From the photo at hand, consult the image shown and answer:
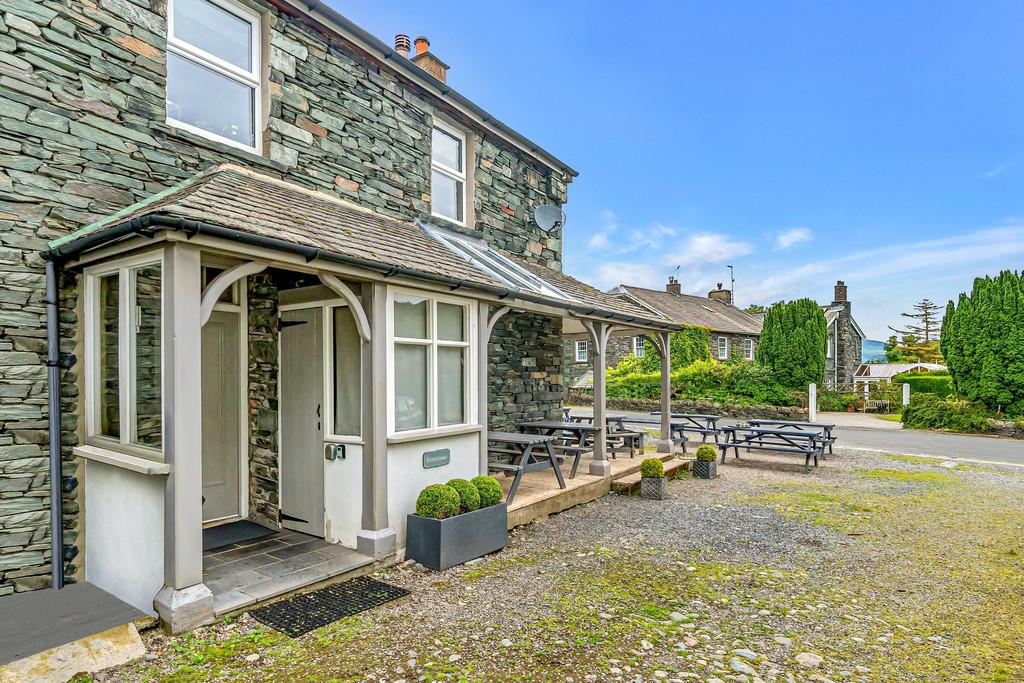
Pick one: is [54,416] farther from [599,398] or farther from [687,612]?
[599,398]

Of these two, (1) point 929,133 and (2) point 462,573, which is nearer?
(2) point 462,573

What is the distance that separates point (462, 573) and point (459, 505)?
0.60 m

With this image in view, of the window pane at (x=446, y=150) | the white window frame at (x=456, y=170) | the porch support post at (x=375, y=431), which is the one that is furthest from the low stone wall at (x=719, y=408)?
the porch support post at (x=375, y=431)

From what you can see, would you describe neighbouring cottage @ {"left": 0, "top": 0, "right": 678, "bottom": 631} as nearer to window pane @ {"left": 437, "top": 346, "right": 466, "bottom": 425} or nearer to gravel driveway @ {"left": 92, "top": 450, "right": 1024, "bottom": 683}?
window pane @ {"left": 437, "top": 346, "right": 466, "bottom": 425}

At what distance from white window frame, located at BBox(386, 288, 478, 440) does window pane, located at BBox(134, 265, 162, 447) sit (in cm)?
179

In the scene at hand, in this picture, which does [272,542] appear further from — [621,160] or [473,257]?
[621,160]

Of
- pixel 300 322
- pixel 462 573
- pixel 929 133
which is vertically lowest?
pixel 462 573

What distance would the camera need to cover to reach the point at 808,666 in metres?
Answer: 3.22

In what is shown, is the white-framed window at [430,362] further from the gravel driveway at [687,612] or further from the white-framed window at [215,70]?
the white-framed window at [215,70]

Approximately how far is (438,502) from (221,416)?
8.79 feet

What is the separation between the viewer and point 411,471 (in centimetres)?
516

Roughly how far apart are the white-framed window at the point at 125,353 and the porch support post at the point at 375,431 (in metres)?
1.59

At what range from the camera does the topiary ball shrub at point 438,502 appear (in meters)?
4.89

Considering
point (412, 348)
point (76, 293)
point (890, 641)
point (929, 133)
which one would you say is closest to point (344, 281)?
point (412, 348)
